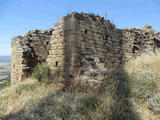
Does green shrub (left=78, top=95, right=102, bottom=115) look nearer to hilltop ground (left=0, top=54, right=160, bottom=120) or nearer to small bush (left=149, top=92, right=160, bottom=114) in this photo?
hilltop ground (left=0, top=54, right=160, bottom=120)

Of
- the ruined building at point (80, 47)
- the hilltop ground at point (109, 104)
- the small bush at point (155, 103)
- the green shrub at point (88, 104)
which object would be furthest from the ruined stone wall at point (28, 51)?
the small bush at point (155, 103)

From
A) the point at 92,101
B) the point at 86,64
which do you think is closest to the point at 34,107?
the point at 92,101

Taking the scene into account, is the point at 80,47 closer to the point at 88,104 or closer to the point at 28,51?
the point at 88,104

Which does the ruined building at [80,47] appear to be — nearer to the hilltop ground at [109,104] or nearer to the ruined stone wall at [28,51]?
the ruined stone wall at [28,51]

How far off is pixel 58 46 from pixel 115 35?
4060 mm

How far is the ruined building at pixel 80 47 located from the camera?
4.82 metres

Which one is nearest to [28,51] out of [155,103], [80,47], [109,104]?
[80,47]

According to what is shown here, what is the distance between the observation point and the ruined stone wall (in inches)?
312

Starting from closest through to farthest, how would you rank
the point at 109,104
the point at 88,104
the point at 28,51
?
1. the point at 109,104
2. the point at 88,104
3. the point at 28,51

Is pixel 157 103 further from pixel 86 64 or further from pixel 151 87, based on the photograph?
pixel 86 64

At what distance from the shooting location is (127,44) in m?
8.81

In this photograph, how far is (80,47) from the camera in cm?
498

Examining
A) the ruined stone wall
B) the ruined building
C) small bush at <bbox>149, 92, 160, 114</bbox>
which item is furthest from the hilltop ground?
the ruined stone wall

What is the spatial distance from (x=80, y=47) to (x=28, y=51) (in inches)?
179
